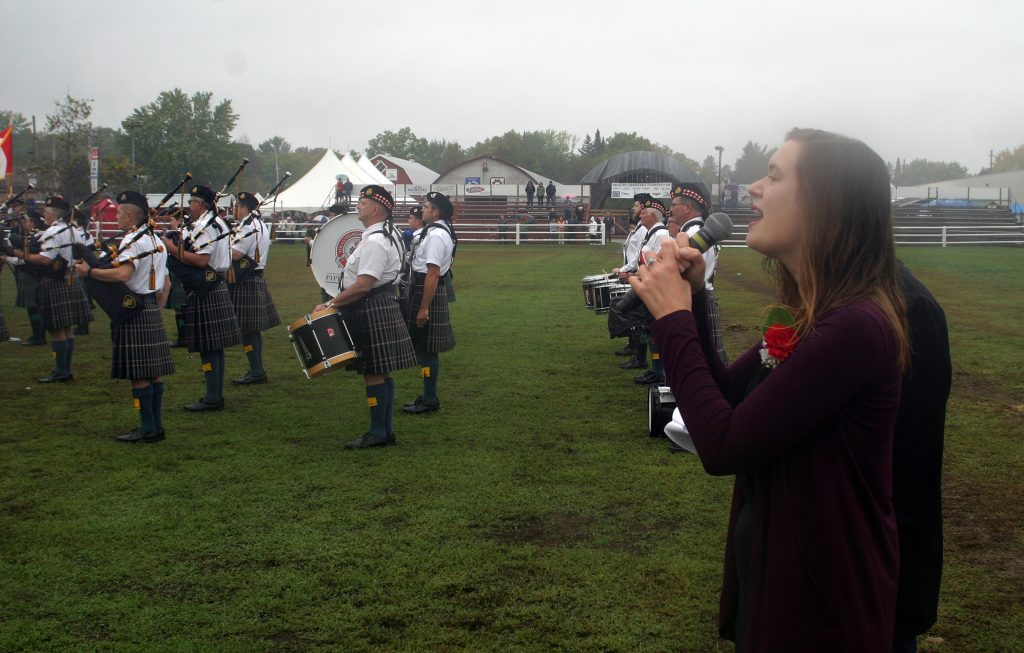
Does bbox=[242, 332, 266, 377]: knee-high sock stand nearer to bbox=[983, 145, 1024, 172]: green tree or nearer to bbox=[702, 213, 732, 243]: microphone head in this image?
bbox=[702, 213, 732, 243]: microphone head

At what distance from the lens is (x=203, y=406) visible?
782cm

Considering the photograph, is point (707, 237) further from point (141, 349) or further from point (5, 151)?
point (5, 151)

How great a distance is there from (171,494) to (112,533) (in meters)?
0.68

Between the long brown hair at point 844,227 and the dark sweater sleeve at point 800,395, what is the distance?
74 millimetres

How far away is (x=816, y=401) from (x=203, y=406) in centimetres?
711

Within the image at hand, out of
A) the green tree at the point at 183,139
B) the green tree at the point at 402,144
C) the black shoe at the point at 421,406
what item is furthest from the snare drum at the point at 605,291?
the green tree at the point at 402,144

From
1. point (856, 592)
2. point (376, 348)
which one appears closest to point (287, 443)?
point (376, 348)

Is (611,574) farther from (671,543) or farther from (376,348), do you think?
(376,348)

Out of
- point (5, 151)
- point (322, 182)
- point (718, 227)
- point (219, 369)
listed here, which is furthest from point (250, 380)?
point (322, 182)

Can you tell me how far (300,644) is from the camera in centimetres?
352

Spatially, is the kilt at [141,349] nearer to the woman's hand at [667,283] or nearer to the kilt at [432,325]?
the kilt at [432,325]

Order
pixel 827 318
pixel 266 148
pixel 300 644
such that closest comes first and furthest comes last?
pixel 827 318 → pixel 300 644 → pixel 266 148

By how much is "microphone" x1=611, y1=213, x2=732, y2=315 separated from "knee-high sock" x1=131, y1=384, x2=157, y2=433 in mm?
5350

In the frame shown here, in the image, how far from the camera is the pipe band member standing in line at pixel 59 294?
365 inches
